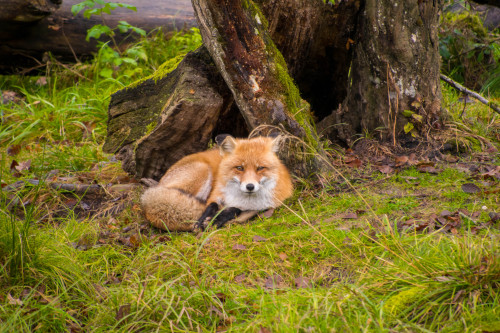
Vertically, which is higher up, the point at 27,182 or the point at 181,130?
the point at 181,130

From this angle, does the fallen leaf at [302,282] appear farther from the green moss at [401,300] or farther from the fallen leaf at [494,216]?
the fallen leaf at [494,216]

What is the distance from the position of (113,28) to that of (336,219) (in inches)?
238

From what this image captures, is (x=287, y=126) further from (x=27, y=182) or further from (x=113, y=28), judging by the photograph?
(x=113, y=28)

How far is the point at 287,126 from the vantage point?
441 cm

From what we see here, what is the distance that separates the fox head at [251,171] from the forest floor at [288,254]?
0.70 ft

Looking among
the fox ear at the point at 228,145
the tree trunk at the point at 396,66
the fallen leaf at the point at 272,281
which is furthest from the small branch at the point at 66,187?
the tree trunk at the point at 396,66

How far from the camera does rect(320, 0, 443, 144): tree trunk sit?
4656 millimetres

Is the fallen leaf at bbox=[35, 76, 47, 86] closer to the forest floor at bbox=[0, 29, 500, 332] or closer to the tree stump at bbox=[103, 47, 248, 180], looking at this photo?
the forest floor at bbox=[0, 29, 500, 332]

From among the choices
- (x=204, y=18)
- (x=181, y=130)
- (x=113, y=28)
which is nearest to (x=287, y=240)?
(x=181, y=130)

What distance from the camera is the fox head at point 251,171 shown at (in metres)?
4.12

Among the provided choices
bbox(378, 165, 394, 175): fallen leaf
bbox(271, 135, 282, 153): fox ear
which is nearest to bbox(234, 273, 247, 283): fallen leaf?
bbox(271, 135, 282, 153): fox ear

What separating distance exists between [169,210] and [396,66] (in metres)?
2.91

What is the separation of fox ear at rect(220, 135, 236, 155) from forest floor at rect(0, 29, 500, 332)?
755 millimetres

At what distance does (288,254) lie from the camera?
3.26 metres
